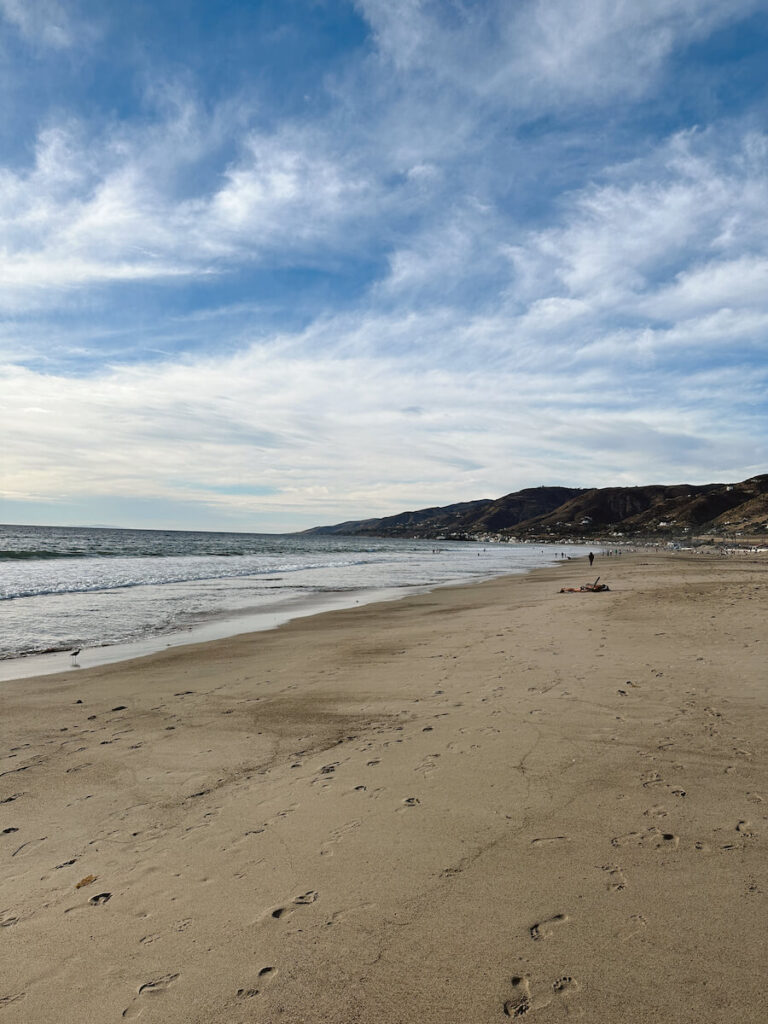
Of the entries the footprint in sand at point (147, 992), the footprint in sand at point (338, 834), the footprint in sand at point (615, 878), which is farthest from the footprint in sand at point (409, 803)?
the footprint in sand at point (147, 992)

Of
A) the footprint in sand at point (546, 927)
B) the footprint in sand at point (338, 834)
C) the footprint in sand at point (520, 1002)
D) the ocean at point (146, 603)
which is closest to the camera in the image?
the footprint in sand at point (520, 1002)

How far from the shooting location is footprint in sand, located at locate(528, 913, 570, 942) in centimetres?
296

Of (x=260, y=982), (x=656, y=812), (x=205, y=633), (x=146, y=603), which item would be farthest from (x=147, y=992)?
(x=146, y=603)

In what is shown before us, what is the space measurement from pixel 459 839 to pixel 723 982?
172cm

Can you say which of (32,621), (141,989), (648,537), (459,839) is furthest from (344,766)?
(648,537)

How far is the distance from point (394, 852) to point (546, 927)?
1.15 m

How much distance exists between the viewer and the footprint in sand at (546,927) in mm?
2959

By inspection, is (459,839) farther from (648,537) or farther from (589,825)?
(648,537)

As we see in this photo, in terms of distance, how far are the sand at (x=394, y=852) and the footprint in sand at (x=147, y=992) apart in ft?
0.05

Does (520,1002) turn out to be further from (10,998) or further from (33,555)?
(33,555)

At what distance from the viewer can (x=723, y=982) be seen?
260 cm

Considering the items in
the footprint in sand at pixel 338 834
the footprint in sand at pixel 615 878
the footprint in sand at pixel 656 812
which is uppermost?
the footprint in sand at pixel 615 878

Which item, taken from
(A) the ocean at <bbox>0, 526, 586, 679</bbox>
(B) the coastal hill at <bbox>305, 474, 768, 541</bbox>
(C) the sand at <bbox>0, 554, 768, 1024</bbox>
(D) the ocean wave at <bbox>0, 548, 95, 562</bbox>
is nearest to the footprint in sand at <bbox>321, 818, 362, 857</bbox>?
(C) the sand at <bbox>0, 554, 768, 1024</bbox>

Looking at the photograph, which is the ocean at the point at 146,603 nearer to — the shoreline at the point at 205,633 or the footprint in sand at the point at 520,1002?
the shoreline at the point at 205,633
